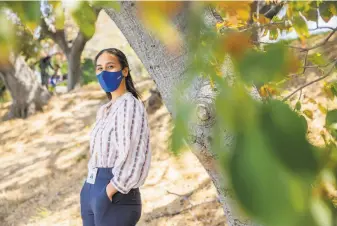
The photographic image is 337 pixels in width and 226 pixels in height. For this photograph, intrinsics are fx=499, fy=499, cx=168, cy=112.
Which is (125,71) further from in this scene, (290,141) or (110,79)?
(290,141)

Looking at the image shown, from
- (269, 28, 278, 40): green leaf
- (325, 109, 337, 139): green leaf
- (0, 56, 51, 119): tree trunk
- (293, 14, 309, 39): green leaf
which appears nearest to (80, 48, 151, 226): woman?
(269, 28, 278, 40): green leaf

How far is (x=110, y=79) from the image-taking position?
2309 millimetres

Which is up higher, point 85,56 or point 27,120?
point 85,56

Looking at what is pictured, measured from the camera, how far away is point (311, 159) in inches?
20.4

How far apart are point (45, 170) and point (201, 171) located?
176 cm

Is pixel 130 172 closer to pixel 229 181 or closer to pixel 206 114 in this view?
pixel 206 114

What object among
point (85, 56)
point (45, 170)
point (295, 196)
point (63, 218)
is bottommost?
point (63, 218)

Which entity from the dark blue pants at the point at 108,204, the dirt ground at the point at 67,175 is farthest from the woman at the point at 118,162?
the dirt ground at the point at 67,175

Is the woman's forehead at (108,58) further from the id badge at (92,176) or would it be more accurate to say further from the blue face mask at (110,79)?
the id badge at (92,176)

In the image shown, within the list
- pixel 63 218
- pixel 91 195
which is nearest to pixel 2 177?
pixel 63 218

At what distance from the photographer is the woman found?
2104 millimetres

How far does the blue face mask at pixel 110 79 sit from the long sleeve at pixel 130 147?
166 millimetres

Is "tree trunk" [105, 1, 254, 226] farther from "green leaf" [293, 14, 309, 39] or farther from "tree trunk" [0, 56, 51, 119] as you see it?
"tree trunk" [0, 56, 51, 119]

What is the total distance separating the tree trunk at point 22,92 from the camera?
23.7ft
